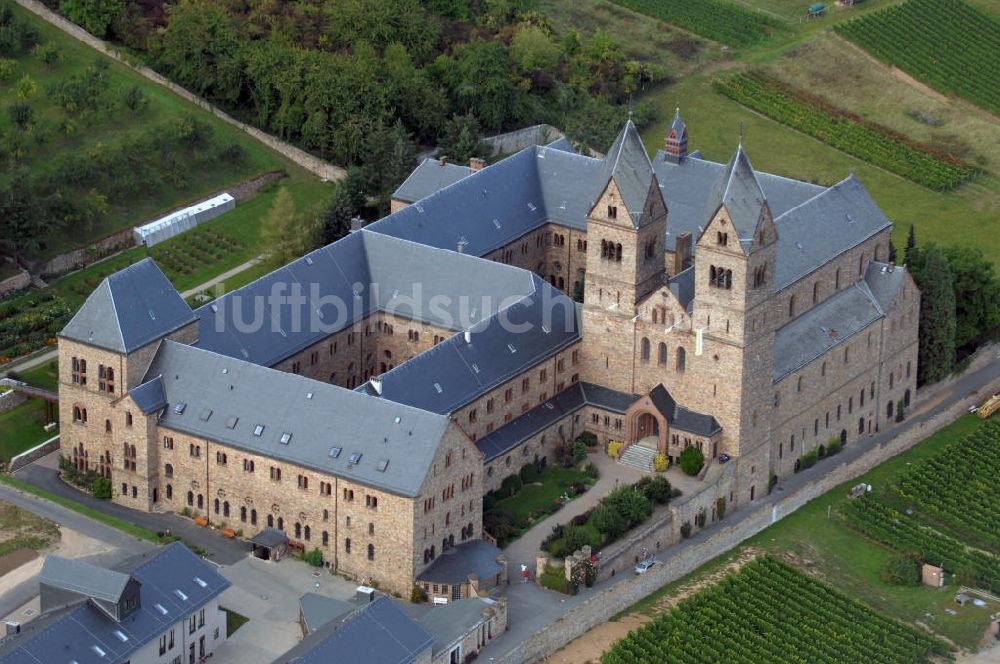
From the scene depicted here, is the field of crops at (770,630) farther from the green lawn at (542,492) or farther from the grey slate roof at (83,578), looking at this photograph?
the grey slate roof at (83,578)

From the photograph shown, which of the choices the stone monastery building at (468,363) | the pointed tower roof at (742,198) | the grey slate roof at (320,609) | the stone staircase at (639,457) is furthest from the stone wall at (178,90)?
the grey slate roof at (320,609)

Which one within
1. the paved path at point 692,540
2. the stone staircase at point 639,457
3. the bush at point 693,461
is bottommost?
the paved path at point 692,540

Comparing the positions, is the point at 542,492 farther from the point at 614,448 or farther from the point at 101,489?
the point at 101,489

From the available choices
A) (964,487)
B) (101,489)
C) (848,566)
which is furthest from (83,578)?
(964,487)

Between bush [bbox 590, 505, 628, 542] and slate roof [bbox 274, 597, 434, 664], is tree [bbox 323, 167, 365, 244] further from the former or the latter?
slate roof [bbox 274, 597, 434, 664]

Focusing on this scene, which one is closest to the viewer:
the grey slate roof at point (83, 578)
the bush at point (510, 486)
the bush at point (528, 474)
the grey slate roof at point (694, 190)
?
the grey slate roof at point (83, 578)

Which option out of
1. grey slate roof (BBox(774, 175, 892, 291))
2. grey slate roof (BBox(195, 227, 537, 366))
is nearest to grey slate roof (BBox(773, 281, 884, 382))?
grey slate roof (BBox(774, 175, 892, 291))

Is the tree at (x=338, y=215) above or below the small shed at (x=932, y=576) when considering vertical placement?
above
